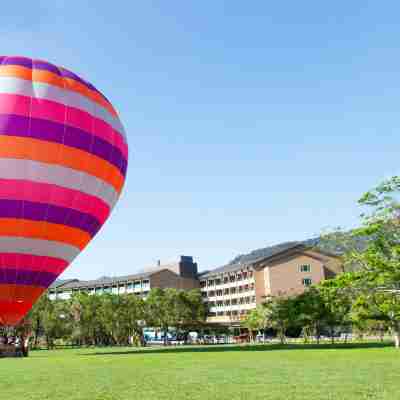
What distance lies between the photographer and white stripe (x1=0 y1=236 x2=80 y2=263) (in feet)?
103

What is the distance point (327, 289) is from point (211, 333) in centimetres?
8434

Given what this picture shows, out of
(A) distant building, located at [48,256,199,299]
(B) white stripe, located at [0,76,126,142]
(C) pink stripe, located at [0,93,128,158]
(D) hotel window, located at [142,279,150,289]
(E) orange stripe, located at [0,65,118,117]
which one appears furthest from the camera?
(A) distant building, located at [48,256,199,299]

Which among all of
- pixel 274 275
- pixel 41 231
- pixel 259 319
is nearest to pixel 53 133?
pixel 41 231

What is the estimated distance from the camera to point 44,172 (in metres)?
Answer: 31.5

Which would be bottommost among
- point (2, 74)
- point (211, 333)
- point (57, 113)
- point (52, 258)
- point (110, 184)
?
point (211, 333)

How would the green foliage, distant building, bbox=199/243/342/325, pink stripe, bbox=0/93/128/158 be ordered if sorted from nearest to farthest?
pink stripe, bbox=0/93/128/158
the green foliage
distant building, bbox=199/243/342/325

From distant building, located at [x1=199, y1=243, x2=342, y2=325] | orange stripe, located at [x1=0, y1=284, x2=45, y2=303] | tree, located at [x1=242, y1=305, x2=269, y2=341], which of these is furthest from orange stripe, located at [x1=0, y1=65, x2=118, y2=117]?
distant building, located at [x1=199, y1=243, x2=342, y2=325]

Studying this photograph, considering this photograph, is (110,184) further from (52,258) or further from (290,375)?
(290,375)

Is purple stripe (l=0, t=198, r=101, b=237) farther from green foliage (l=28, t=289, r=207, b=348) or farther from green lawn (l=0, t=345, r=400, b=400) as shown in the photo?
green foliage (l=28, t=289, r=207, b=348)

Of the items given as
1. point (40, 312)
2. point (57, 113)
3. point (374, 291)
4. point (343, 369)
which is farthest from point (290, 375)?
point (40, 312)

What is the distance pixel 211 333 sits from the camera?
4601 inches

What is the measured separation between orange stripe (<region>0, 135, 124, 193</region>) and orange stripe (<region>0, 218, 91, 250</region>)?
3.96m

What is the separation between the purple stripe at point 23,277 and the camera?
31844mm

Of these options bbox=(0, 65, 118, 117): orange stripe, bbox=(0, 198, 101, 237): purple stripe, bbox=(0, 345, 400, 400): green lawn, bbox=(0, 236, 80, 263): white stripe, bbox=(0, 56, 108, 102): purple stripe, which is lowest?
bbox=(0, 345, 400, 400): green lawn
